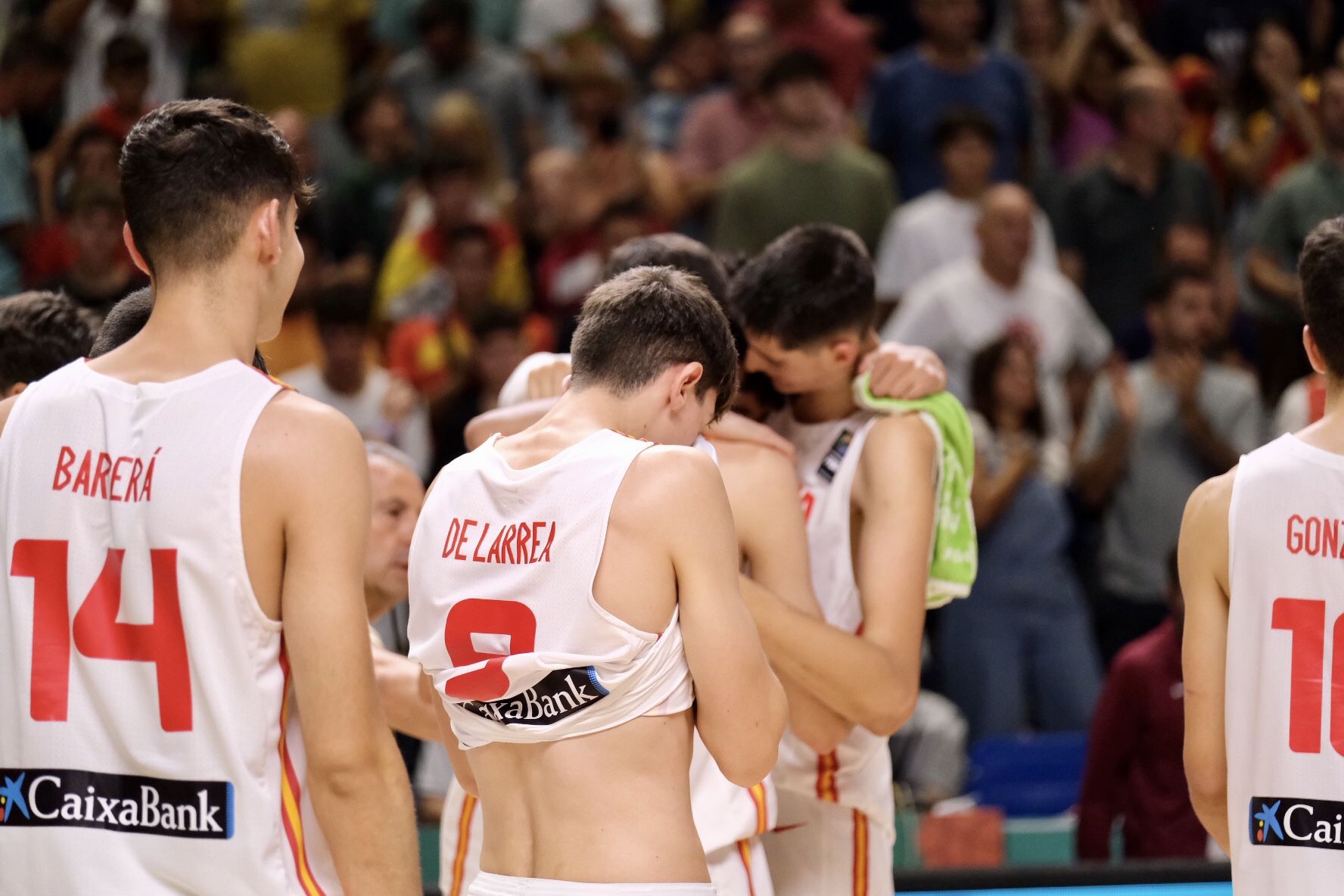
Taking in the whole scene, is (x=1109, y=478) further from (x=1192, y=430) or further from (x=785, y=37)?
(x=785, y=37)

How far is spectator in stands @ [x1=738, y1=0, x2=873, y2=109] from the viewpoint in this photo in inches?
361

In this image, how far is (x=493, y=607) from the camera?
8.75 ft

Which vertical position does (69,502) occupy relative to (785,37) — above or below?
below

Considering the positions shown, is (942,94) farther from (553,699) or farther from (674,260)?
(553,699)

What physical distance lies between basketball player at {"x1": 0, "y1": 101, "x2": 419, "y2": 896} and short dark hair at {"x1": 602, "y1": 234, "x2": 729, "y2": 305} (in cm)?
106

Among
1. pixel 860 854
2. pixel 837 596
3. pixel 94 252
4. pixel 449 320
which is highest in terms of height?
pixel 94 252

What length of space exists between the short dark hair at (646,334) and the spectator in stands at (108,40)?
5.91 meters

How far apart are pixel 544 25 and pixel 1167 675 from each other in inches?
219

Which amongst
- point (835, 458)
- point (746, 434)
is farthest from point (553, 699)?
point (835, 458)

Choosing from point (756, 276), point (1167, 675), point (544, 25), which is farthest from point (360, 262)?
point (756, 276)

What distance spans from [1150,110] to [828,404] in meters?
4.96

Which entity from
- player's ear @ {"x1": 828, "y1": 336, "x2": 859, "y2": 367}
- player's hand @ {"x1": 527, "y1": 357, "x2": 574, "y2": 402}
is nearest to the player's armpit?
player's hand @ {"x1": 527, "y1": 357, "x2": 574, "y2": 402}

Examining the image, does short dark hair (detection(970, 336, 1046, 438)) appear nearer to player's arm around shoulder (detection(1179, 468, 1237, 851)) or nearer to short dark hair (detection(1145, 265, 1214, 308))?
short dark hair (detection(1145, 265, 1214, 308))

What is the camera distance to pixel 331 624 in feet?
8.27
